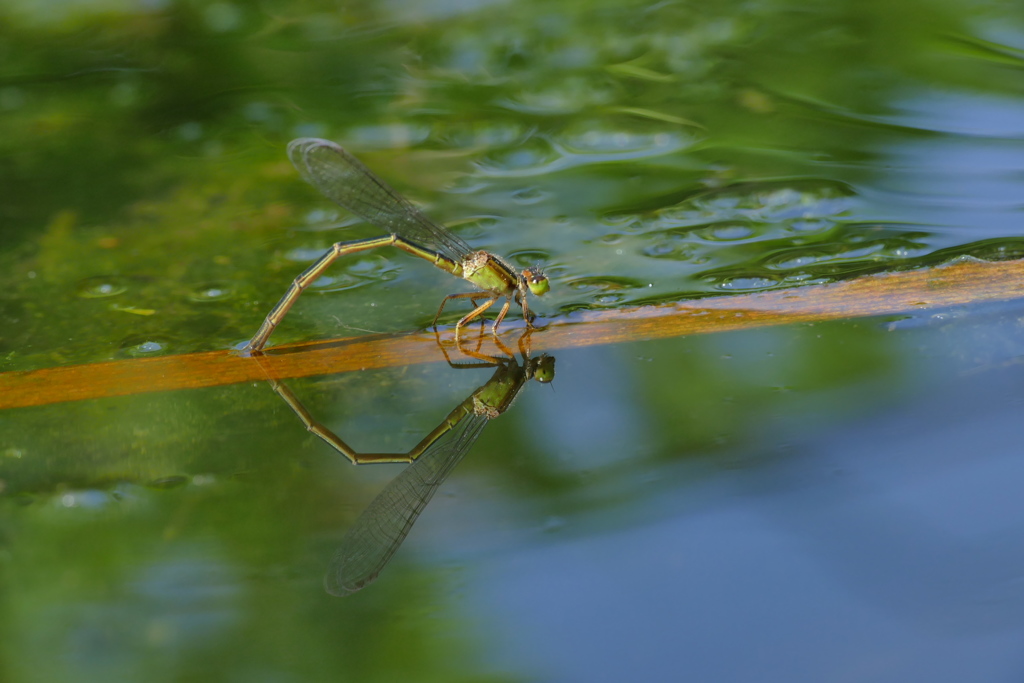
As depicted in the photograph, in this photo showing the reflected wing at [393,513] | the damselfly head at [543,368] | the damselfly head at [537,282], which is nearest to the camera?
the reflected wing at [393,513]

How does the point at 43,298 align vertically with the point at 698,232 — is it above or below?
below

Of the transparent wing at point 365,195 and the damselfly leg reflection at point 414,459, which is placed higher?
the transparent wing at point 365,195

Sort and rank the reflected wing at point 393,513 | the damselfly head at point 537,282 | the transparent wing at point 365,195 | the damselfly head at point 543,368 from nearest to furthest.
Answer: the reflected wing at point 393,513
the damselfly head at point 543,368
the damselfly head at point 537,282
the transparent wing at point 365,195

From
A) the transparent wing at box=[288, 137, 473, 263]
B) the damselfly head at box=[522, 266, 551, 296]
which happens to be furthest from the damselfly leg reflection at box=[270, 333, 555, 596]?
the transparent wing at box=[288, 137, 473, 263]

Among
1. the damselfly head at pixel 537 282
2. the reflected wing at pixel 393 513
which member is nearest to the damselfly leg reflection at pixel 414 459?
the reflected wing at pixel 393 513

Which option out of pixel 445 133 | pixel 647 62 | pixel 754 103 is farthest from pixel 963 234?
pixel 445 133

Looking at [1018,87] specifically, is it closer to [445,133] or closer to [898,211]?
[898,211]

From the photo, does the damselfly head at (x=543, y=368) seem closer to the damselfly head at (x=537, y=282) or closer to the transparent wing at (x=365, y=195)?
the damselfly head at (x=537, y=282)
